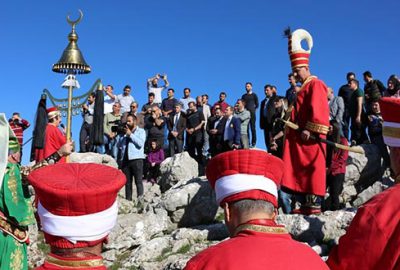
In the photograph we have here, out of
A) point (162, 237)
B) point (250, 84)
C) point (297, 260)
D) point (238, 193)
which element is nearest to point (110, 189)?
point (238, 193)

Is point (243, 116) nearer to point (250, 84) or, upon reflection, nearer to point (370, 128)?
point (250, 84)

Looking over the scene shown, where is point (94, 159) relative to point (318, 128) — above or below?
below

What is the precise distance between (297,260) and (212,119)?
12405mm

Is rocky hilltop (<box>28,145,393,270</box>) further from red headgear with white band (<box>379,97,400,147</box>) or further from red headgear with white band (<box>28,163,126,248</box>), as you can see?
red headgear with white band (<box>28,163,126,248</box>)

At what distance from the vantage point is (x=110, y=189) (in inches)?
101

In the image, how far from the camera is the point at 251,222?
2.52 meters

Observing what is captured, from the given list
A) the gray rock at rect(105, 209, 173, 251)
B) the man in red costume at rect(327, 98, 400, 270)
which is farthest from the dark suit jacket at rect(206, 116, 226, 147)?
the man in red costume at rect(327, 98, 400, 270)

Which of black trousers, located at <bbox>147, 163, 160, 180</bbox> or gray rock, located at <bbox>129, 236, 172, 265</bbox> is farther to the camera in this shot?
black trousers, located at <bbox>147, 163, 160, 180</bbox>

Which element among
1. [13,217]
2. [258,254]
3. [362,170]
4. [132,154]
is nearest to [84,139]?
[132,154]

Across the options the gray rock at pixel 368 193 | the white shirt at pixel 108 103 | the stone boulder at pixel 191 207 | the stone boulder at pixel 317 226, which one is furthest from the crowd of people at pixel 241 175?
the stone boulder at pixel 191 207

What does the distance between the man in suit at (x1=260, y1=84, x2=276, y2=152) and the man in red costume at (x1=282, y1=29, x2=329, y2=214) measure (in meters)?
5.79

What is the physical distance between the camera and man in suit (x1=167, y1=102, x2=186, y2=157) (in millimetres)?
15266

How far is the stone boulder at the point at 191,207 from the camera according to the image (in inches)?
388

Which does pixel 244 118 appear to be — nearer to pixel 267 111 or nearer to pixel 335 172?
pixel 267 111
